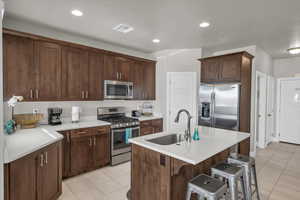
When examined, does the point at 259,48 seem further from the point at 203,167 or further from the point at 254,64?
the point at 203,167

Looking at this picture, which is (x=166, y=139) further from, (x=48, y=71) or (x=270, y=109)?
(x=270, y=109)

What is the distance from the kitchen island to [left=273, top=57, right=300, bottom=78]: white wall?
4.56 m

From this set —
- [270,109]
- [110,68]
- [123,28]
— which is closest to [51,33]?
[110,68]

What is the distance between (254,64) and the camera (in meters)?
3.93

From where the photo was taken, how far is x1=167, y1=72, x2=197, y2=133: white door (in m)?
4.27

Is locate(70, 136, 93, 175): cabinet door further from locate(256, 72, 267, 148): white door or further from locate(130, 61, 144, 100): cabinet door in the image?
locate(256, 72, 267, 148): white door

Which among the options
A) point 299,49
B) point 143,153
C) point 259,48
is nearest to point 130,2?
point 143,153

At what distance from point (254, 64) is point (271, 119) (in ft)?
7.84

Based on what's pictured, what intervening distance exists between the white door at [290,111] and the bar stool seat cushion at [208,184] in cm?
508

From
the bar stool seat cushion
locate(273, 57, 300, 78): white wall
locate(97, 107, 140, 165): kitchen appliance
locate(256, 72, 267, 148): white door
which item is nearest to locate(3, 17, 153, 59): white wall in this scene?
locate(97, 107, 140, 165): kitchen appliance

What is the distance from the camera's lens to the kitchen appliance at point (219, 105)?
11.2 feet

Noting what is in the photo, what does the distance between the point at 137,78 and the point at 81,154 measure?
2.24 m

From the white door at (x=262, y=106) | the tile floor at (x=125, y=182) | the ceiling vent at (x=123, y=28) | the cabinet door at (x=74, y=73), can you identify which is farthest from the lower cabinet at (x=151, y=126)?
the white door at (x=262, y=106)

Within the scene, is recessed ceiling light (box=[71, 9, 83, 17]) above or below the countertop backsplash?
above
